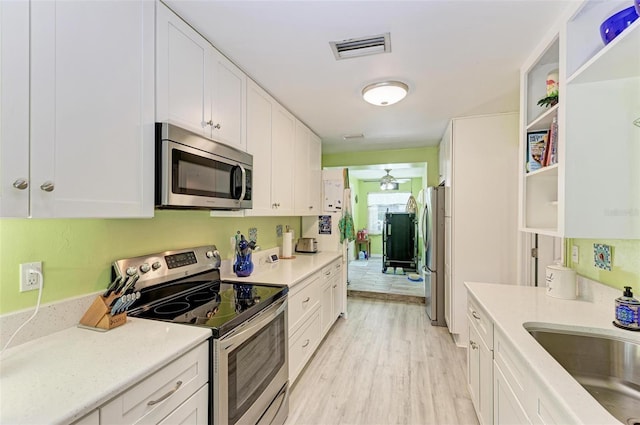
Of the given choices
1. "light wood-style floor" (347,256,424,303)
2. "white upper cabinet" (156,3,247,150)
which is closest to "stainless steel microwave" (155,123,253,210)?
"white upper cabinet" (156,3,247,150)

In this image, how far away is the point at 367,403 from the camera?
2.07 meters

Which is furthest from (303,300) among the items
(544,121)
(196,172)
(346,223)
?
(544,121)

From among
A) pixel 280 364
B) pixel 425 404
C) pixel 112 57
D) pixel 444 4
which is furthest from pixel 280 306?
pixel 444 4

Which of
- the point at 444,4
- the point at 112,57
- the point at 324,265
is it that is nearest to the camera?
the point at 112,57

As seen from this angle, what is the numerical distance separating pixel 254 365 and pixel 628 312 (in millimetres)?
1782

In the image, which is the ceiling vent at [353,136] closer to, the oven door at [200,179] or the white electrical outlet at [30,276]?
the oven door at [200,179]

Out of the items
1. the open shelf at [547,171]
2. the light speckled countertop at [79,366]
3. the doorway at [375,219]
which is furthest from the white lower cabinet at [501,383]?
the doorway at [375,219]

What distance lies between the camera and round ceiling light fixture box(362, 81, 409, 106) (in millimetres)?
2123

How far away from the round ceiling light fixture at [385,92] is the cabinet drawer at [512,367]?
175cm

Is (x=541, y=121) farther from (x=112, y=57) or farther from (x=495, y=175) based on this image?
(x=112, y=57)

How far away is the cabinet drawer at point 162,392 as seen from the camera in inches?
34.0

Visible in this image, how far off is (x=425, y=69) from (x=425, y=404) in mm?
2412

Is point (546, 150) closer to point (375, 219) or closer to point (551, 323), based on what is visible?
point (551, 323)

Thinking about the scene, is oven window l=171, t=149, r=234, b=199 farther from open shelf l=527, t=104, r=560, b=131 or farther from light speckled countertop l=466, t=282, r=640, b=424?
open shelf l=527, t=104, r=560, b=131
